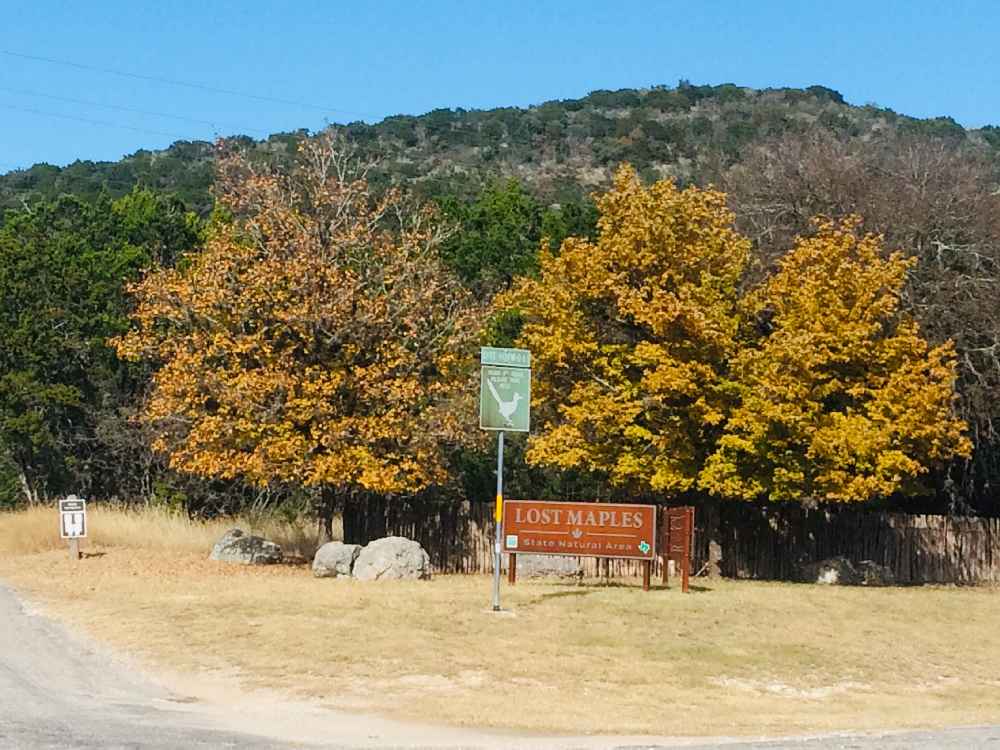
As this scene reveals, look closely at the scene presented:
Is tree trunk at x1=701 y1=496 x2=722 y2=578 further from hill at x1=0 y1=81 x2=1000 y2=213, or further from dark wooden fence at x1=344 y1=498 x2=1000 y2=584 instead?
hill at x1=0 y1=81 x2=1000 y2=213

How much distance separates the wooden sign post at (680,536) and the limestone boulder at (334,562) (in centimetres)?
642

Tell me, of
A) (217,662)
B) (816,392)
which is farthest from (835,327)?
(217,662)

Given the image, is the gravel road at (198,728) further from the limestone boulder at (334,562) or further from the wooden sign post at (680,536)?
the limestone boulder at (334,562)

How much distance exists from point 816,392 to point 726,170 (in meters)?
14.3

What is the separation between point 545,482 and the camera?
40188 millimetres

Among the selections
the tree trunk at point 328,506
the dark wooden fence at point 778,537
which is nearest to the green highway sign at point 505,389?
the dark wooden fence at point 778,537

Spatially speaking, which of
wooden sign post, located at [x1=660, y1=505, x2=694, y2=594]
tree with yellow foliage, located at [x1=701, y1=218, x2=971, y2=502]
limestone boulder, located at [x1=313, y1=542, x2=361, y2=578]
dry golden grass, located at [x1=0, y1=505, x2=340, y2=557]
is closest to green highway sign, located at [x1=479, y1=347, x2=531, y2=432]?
wooden sign post, located at [x1=660, y1=505, x2=694, y2=594]

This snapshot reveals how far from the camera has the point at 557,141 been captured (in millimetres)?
117688

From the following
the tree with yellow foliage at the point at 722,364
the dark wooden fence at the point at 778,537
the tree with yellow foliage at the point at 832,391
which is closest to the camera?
the tree with yellow foliage at the point at 832,391

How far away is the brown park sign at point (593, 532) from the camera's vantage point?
81.5ft

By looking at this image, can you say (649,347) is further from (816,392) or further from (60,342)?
(60,342)

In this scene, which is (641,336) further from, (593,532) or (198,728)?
(198,728)

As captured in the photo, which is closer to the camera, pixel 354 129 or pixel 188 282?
pixel 188 282

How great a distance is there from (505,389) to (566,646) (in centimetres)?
483
